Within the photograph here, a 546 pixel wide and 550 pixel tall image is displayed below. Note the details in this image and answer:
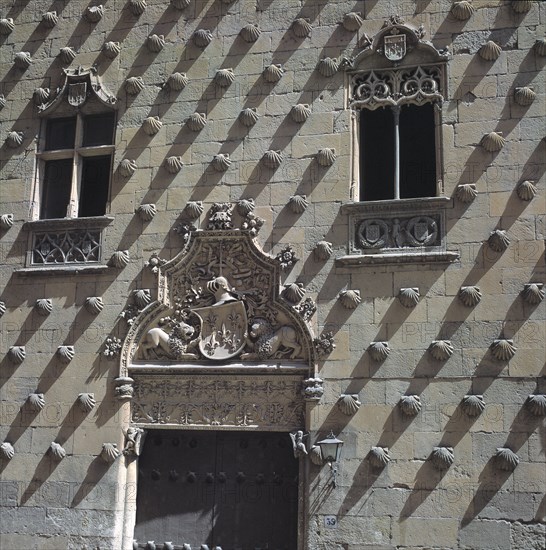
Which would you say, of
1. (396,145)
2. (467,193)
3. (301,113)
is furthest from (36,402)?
(467,193)

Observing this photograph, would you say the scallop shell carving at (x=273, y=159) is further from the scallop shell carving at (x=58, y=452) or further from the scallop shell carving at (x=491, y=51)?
the scallop shell carving at (x=58, y=452)

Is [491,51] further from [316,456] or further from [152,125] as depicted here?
[316,456]

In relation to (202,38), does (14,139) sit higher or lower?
lower

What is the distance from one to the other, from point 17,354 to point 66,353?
697 mm

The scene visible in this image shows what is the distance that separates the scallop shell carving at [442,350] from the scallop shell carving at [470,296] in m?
0.49

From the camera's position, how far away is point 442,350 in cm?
972

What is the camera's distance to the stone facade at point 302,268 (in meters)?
9.61

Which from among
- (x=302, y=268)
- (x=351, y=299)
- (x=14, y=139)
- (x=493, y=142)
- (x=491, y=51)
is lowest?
(x=351, y=299)

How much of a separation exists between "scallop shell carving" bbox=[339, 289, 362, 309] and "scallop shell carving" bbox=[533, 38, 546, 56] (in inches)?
138

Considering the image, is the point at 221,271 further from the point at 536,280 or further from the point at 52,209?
the point at 536,280

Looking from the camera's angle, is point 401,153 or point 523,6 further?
point 401,153

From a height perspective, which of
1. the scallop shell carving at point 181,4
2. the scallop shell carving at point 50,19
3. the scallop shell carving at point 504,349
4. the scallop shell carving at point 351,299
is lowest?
the scallop shell carving at point 504,349

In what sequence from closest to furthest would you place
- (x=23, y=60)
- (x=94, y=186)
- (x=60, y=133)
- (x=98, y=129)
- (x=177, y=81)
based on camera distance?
1. (x=177, y=81)
2. (x=94, y=186)
3. (x=98, y=129)
4. (x=60, y=133)
5. (x=23, y=60)

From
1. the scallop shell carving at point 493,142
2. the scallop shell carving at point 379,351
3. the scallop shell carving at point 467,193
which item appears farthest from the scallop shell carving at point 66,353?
the scallop shell carving at point 493,142
